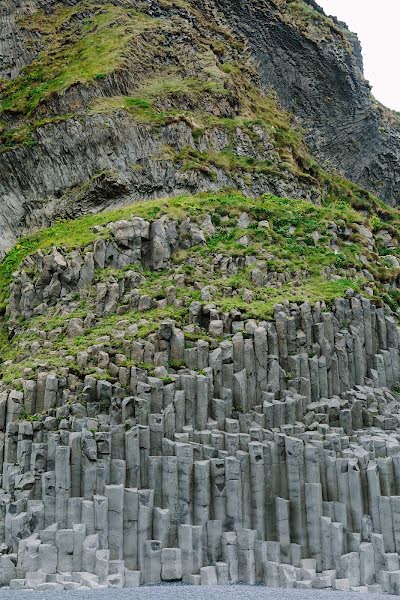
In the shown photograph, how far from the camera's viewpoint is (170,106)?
3269 cm

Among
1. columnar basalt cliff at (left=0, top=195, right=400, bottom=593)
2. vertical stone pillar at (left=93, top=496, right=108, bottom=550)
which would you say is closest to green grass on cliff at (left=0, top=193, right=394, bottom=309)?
columnar basalt cliff at (left=0, top=195, right=400, bottom=593)

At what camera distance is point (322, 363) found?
1753cm

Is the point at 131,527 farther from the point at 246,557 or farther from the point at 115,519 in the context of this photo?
the point at 246,557

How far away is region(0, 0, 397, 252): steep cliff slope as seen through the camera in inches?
1169

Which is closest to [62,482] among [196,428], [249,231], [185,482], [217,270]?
[185,482]

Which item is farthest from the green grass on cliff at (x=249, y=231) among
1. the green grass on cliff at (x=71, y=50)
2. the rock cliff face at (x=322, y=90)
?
the rock cliff face at (x=322, y=90)

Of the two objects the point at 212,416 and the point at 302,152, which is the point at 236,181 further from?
the point at 212,416

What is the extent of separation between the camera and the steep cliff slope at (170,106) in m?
29.7

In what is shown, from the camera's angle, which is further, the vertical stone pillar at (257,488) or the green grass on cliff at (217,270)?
the green grass on cliff at (217,270)

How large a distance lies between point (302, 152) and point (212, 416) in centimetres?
2395

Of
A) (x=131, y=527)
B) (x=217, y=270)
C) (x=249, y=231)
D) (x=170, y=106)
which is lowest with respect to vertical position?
(x=131, y=527)

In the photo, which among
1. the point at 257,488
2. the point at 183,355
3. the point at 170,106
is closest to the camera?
the point at 257,488

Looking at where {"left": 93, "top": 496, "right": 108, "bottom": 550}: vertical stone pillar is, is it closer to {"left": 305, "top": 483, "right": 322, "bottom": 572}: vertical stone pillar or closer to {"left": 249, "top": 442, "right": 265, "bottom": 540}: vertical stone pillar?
{"left": 249, "top": 442, "right": 265, "bottom": 540}: vertical stone pillar

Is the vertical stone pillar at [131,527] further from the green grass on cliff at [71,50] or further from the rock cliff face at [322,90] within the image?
the rock cliff face at [322,90]
